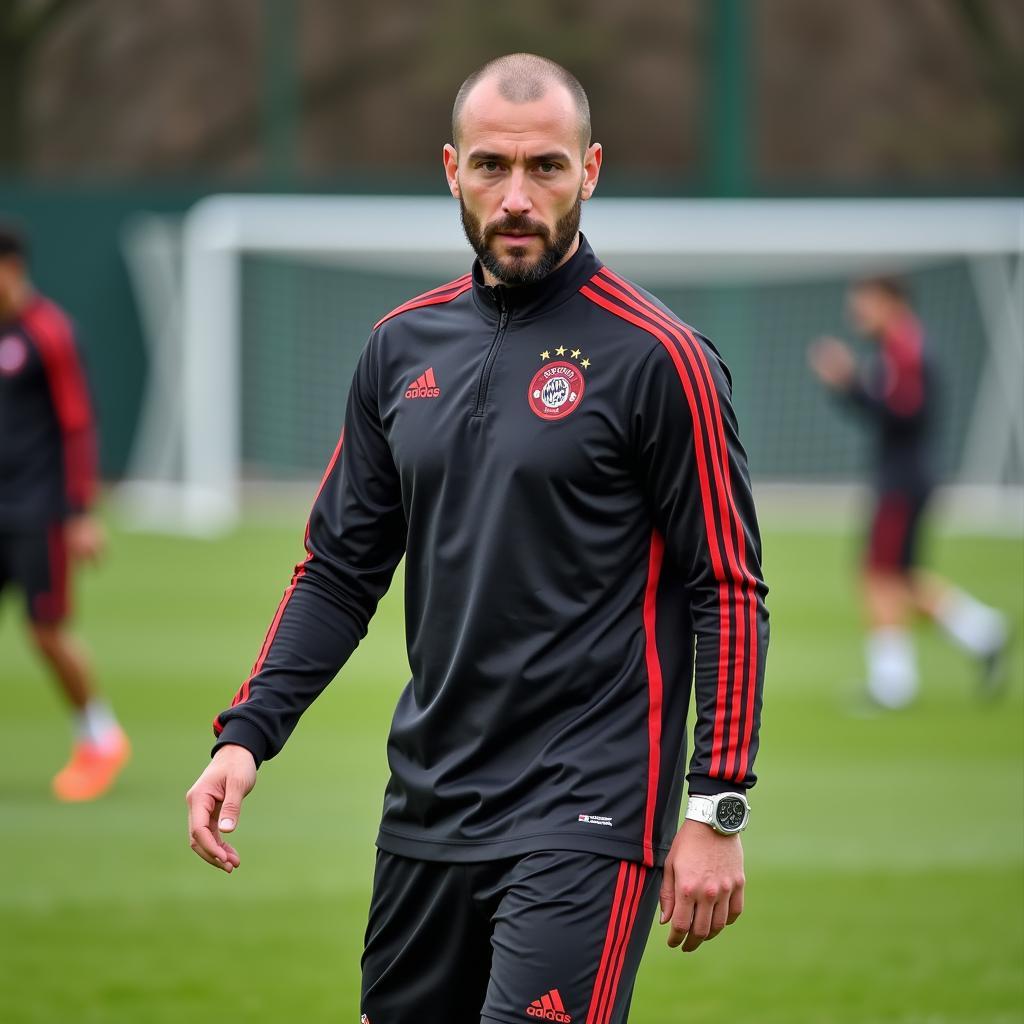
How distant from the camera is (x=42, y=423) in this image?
934 cm

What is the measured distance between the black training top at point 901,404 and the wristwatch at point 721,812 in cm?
892

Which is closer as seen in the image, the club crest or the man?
the man

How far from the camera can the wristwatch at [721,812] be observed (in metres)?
3.39

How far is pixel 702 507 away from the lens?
347 cm

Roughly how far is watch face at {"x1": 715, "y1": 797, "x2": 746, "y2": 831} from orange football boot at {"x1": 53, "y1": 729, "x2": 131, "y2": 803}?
6.22 meters

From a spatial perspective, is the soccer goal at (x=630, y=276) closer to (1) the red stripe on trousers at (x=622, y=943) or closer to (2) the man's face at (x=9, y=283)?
(2) the man's face at (x=9, y=283)

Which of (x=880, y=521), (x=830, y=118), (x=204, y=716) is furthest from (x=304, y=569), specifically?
(x=830, y=118)

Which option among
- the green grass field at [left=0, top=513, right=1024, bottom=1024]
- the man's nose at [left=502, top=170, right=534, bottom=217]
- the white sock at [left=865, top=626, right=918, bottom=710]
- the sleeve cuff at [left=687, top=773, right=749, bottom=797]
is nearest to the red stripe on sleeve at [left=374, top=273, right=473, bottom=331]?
the man's nose at [left=502, top=170, right=534, bottom=217]

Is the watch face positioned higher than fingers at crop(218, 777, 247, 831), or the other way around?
the watch face

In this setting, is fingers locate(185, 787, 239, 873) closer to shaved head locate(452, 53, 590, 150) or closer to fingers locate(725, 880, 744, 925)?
fingers locate(725, 880, 744, 925)

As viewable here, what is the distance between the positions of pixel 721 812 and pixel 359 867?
15.8 feet

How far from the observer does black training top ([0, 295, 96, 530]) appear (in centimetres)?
920

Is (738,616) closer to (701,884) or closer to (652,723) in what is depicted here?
(652,723)

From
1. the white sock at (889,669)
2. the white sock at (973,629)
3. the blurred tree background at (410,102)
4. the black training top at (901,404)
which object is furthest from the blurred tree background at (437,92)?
the white sock at (889,669)
